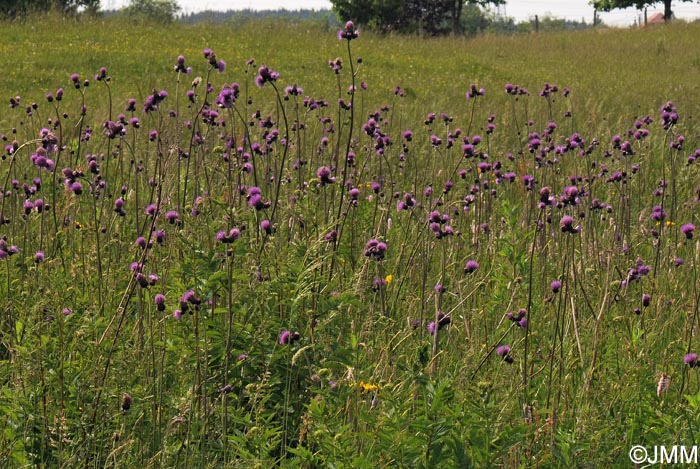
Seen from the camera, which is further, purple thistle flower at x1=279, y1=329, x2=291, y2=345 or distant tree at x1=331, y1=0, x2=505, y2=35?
distant tree at x1=331, y1=0, x2=505, y2=35

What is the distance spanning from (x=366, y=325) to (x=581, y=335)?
0.85 m

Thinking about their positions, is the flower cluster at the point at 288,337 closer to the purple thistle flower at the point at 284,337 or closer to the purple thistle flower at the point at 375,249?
the purple thistle flower at the point at 284,337

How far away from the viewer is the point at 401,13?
45.2 meters

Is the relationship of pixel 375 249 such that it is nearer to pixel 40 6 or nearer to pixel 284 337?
pixel 284 337

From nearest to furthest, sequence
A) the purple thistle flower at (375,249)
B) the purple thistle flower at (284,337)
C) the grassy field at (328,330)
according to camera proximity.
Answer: the grassy field at (328,330), the purple thistle flower at (284,337), the purple thistle flower at (375,249)

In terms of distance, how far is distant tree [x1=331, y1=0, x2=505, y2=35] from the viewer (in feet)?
148

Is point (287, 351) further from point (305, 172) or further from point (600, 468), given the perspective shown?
point (305, 172)

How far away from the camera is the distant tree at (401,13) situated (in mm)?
45031

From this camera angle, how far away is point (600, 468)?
2217 millimetres

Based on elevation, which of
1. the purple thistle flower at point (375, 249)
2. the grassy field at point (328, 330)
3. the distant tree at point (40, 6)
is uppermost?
the distant tree at point (40, 6)

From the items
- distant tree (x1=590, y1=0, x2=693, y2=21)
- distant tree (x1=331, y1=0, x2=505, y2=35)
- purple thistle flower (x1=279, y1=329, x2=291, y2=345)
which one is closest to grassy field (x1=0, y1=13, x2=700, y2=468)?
purple thistle flower (x1=279, y1=329, x2=291, y2=345)

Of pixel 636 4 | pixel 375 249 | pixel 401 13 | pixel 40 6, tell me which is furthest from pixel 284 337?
pixel 636 4

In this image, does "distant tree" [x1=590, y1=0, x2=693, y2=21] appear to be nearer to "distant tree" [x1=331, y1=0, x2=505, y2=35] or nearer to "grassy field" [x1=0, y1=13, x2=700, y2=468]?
"distant tree" [x1=331, y1=0, x2=505, y2=35]

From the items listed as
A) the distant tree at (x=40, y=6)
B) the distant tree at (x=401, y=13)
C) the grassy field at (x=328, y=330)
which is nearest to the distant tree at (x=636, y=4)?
the distant tree at (x=401, y=13)
